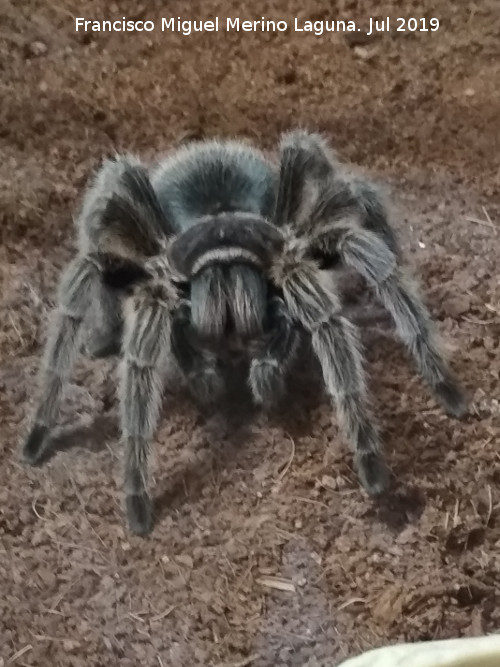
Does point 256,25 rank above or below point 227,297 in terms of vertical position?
above

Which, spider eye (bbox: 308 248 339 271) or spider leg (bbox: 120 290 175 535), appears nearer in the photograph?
spider leg (bbox: 120 290 175 535)

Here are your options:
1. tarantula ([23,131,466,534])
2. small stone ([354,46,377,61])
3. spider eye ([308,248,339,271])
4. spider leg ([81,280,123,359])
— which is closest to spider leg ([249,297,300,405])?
tarantula ([23,131,466,534])

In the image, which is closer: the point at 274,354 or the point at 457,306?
the point at 274,354

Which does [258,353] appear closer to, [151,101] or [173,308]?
[173,308]

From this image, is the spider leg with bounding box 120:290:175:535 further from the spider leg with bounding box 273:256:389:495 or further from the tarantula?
the spider leg with bounding box 273:256:389:495

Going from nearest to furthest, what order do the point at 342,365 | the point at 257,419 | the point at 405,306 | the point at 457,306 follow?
the point at 342,365 < the point at 405,306 < the point at 257,419 < the point at 457,306

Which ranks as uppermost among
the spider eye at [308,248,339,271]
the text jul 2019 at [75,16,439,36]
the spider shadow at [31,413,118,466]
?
the text jul 2019 at [75,16,439,36]

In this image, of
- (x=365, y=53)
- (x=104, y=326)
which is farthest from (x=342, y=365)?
(x=365, y=53)

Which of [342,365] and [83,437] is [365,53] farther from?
[83,437]
